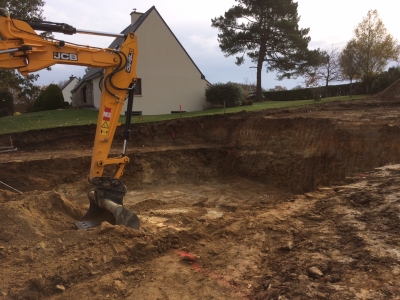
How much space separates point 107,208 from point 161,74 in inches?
732

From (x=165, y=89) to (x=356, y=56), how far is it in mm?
15281

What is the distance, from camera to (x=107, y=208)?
5.50 m

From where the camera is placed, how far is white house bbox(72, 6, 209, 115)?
22328mm

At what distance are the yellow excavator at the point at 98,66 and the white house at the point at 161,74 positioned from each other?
16.5 m

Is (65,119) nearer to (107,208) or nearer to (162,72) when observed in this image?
(162,72)

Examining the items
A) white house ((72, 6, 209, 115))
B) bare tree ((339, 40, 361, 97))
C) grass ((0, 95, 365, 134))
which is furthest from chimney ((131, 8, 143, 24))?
bare tree ((339, 40, 361, 97))

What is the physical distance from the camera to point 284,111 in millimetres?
13680

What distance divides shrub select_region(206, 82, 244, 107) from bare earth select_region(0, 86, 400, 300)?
12172 millimetres

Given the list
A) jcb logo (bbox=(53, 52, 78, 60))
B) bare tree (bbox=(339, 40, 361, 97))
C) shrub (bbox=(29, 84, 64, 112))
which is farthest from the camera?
shrub (bbox=(29, 84, 64, 112))

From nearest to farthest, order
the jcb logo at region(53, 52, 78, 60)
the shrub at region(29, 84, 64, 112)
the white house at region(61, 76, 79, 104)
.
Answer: the jcb logo at region(53, 52, 78, 60) < the shrub at region(29, 84, 64, 112) < the white house at region(61, 76, 79, 104)

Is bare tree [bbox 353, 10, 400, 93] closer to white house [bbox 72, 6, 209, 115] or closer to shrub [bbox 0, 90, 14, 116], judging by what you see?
white house [bbox 72, 6, 209, 115]

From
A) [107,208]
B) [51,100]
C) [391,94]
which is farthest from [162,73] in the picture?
[107,208]

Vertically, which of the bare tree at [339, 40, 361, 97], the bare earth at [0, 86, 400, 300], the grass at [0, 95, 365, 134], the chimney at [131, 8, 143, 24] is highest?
the chimney at [131, 8, 143, 24]

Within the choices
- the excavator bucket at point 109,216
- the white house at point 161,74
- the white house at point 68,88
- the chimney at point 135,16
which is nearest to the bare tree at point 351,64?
the white house at point 161,74
